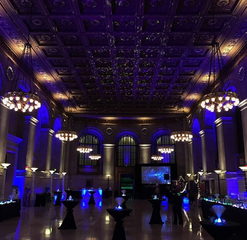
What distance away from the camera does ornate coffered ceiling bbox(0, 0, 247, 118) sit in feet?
32.0

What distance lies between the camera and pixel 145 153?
2592 centimetres

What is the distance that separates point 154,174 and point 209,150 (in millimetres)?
7894

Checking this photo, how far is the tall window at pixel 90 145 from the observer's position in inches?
1029

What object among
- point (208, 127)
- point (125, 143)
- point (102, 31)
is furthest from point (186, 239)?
point (125, 143)

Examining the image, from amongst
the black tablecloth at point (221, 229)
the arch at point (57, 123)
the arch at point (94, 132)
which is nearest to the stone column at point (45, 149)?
the arch at point (57, 123)

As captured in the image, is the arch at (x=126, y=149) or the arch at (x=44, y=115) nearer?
the arch at (x=44, y=115)

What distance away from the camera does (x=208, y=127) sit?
18.7m

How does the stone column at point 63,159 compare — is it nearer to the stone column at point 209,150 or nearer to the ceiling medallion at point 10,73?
the ceiling medallion at point 10,73

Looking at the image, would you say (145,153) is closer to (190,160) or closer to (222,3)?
(190,160)

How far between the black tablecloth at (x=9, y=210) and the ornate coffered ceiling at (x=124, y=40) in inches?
286

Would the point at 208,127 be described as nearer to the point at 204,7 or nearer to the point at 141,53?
the point at 141,53

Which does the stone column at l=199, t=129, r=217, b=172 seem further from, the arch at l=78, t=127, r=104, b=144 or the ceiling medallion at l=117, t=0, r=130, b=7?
the ceiling medallion at l=117, t=0, r=130, b=7

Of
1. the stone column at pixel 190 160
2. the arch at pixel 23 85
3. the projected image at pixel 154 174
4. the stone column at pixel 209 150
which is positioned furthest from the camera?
the projected image at pixel 154 174

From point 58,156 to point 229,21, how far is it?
16991mm
